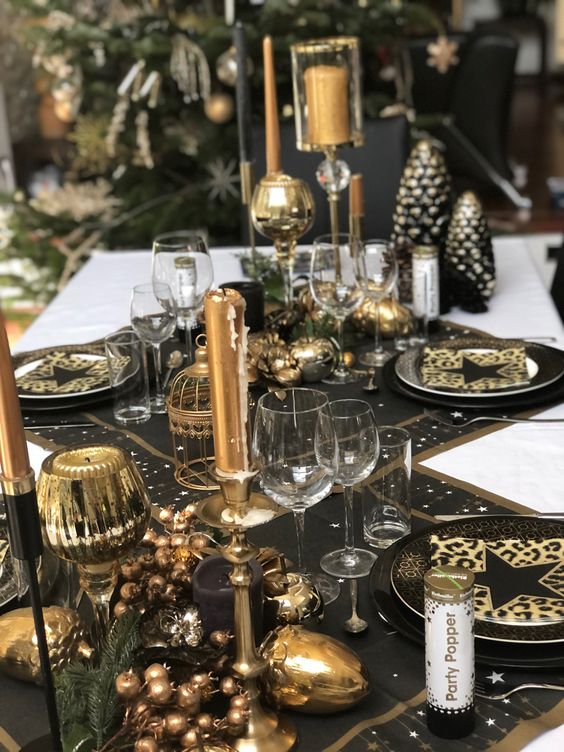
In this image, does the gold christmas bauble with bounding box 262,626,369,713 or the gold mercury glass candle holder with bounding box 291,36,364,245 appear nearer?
the gold christmas bauble with bounding box 262,626,369,713

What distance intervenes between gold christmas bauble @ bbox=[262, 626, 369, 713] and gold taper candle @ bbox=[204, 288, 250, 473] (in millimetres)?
201

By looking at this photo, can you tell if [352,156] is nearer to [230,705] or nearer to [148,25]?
[148,25]

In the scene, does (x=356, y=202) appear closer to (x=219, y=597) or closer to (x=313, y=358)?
(x=313, y=358)

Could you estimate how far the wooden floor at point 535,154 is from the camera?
4.44 metres

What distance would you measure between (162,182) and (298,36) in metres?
0.70

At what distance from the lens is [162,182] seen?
3461 mm

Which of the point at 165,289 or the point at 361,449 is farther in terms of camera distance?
the point at 165,289

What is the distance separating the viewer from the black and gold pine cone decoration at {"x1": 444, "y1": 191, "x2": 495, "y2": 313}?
66.4 inches

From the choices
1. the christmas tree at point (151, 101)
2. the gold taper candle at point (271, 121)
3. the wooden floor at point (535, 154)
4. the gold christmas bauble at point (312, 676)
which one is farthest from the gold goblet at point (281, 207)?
the wooden floor at point (535, 154)

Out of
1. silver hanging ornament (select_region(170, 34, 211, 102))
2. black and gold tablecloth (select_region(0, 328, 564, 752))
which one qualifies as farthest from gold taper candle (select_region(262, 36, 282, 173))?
silver hanging ornament (select_region(170, 34, 211, 102))

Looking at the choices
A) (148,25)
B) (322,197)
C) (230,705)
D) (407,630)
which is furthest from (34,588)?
(148,25)

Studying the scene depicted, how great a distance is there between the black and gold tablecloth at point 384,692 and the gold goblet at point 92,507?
5.3 inches

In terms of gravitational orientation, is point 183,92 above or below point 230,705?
above

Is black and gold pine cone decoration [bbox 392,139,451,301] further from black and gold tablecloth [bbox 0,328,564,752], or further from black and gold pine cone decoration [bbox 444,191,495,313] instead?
black and gold tablecloth [bbox 0,328,564,752]
